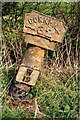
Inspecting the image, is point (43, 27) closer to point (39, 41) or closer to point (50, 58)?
point (39, 41)

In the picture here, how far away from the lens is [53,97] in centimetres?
380

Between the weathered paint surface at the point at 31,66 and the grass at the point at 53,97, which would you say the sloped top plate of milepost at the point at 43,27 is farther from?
the grass at the point at 53,97

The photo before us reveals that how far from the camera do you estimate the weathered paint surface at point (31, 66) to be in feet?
12.1

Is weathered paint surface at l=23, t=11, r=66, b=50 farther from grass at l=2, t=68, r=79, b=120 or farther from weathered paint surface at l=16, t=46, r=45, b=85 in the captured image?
grass at l=2, t=68, r=79, b=120

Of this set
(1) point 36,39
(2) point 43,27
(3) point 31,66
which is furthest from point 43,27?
(3) point 31,66

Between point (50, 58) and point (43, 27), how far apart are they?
687 mm

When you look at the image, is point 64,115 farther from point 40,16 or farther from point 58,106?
point 40,16

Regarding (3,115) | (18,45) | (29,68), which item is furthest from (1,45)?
(3,115)

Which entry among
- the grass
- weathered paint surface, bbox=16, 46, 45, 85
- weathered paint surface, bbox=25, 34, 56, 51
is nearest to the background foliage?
the grass

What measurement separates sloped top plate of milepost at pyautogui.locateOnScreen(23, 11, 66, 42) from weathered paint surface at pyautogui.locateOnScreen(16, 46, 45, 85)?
0.16 metres

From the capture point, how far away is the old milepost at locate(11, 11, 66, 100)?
3629mm

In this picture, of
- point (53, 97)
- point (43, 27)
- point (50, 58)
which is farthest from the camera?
point (50, 58)

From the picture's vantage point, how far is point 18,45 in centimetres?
430

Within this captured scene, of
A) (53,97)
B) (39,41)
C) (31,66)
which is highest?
(39,41)
